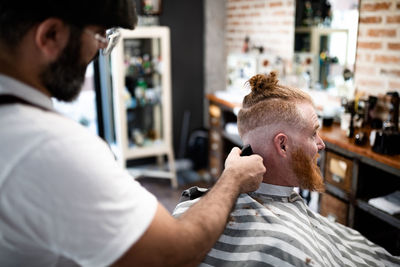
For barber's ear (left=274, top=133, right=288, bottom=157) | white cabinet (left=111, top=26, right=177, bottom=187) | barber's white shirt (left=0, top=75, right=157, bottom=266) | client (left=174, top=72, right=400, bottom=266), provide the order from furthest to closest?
white cabinet (left=111, top=26, right=177, bottom=187) < barber's ear (left=274, top=133, right=288, bottom=157) < client (left=174, top=72, right=400, bottom=266) < barber's white shirt (left=0, top=75, right=157, bottom=266)

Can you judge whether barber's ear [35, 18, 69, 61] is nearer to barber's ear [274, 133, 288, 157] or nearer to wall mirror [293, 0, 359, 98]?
barber's ear [274, 133, 288, 157]

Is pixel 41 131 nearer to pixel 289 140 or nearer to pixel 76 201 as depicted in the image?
pixel 76 201

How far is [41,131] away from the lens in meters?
0.74

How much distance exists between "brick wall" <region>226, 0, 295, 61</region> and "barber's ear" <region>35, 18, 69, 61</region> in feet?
10.5

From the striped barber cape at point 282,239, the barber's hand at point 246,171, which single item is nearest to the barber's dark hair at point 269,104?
the striped barber cape at point 282,239

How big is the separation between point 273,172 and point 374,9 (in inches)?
69.7

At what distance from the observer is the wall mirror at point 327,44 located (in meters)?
2.96

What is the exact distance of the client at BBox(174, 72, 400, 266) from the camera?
4.64 ft

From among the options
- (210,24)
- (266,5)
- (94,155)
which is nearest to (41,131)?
(94,155)

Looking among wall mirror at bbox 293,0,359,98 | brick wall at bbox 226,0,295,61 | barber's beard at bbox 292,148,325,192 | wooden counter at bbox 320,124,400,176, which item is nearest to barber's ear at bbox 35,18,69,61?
barber's beard at bbox 292,148,325,192

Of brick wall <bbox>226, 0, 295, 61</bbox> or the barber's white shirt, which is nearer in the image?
the barber's white shirt

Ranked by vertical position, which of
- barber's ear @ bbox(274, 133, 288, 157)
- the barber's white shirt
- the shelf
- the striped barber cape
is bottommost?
the shelf

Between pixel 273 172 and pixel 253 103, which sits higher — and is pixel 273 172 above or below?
below

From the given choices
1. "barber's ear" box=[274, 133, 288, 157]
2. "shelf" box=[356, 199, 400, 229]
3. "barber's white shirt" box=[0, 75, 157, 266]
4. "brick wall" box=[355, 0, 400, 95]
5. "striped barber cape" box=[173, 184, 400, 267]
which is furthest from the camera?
"brick wall" box=[355, 0, 400, 95]
